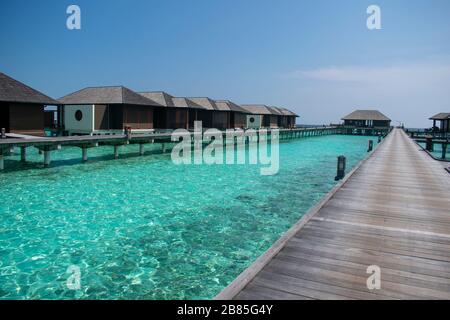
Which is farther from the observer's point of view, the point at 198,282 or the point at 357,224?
the point at 357,224

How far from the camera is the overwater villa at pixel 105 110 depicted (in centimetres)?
2948

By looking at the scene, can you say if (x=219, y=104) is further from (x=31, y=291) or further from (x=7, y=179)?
(x=31, y=291)

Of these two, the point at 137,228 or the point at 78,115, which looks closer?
the point at 137,228

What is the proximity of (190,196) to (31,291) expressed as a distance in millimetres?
7374

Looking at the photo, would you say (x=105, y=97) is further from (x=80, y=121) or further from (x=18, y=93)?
(x=18, y=93)

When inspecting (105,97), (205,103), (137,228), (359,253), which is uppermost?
(205,103)

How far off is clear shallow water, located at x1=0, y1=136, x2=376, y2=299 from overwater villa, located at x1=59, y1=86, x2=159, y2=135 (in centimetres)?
1306

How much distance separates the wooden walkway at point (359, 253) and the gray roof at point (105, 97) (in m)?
24.8

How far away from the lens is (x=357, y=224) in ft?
22.1

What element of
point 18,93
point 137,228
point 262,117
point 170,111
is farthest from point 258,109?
point 137,228

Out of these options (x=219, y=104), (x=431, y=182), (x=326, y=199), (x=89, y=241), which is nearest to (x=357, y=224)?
(x=326, y=199)

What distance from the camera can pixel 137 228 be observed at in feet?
29.2

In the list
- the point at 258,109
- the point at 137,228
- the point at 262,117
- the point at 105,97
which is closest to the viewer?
the point at 137,228

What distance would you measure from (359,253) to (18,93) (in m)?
24.1
